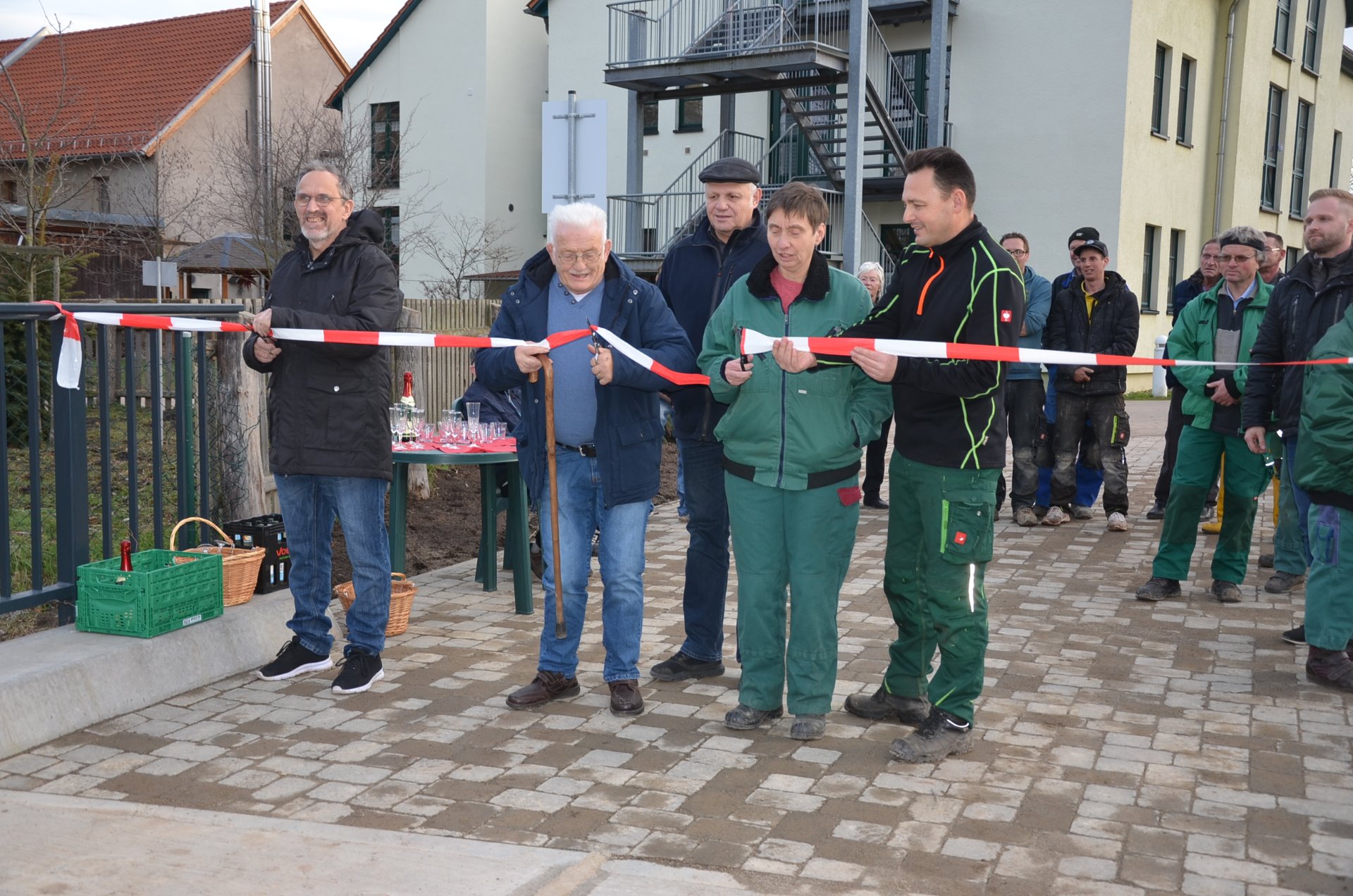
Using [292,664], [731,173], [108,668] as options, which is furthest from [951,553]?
[108,668]

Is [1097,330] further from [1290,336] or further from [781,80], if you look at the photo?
[781,80]

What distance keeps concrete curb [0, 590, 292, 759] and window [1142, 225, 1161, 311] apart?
20.9 meters

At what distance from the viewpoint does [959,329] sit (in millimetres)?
4418

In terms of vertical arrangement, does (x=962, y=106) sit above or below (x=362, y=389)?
above

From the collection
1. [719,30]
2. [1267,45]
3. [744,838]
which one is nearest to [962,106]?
[719,30]

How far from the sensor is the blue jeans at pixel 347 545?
5367mm

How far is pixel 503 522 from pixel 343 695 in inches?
166

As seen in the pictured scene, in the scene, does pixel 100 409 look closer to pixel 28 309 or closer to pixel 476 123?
pixel 28 309

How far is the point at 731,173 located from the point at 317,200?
1734 millimetres

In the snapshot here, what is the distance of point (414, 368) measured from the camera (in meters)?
11.1

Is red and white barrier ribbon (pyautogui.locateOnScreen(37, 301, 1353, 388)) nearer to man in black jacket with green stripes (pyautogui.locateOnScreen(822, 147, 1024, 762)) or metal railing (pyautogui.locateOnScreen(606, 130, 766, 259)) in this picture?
man in black jacket with green stripes (pyautogui.locateOnScreen(822, 147, 1024, 762))

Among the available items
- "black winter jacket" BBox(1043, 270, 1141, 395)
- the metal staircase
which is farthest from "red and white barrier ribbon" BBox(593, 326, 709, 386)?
the metal staircase

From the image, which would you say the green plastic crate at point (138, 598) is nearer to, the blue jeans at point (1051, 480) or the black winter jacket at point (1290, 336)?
the black winter jacket at point (1290, 336)

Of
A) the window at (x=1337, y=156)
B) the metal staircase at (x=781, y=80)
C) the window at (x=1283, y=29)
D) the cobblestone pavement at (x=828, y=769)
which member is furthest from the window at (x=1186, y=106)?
the cobblestone pavement at (x=828, y=769)
